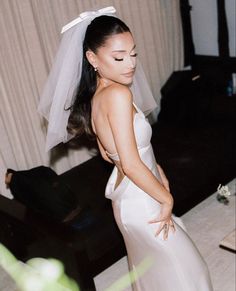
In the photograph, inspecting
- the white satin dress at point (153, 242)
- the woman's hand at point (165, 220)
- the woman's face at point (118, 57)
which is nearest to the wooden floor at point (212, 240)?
the white satin dress at point (153, 242)

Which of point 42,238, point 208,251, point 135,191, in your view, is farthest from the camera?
point 208,251

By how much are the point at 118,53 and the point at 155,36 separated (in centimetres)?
301

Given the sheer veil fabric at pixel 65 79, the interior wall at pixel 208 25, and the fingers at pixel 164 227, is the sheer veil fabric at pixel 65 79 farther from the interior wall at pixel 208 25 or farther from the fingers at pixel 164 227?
the interior wall at pixel 208 25

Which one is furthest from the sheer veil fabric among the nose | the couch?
the couch

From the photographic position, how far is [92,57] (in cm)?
210

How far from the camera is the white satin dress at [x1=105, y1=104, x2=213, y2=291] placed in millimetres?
2254

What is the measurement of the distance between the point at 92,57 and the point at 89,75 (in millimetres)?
164

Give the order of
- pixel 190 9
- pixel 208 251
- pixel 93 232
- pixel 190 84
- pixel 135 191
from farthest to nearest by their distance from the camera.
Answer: pixel 190 9 → pixel 190 84 → pixel 208 251 → pixel 93 232 → pixel 135 191

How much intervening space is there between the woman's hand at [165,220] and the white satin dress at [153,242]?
28 mm

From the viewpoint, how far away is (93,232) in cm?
315

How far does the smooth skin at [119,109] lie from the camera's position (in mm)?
1962

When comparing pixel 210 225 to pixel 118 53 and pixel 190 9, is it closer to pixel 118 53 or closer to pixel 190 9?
pixel 118 53

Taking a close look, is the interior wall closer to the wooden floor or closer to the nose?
the wooden floor

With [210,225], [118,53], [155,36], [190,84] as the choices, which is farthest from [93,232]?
[155,36]
